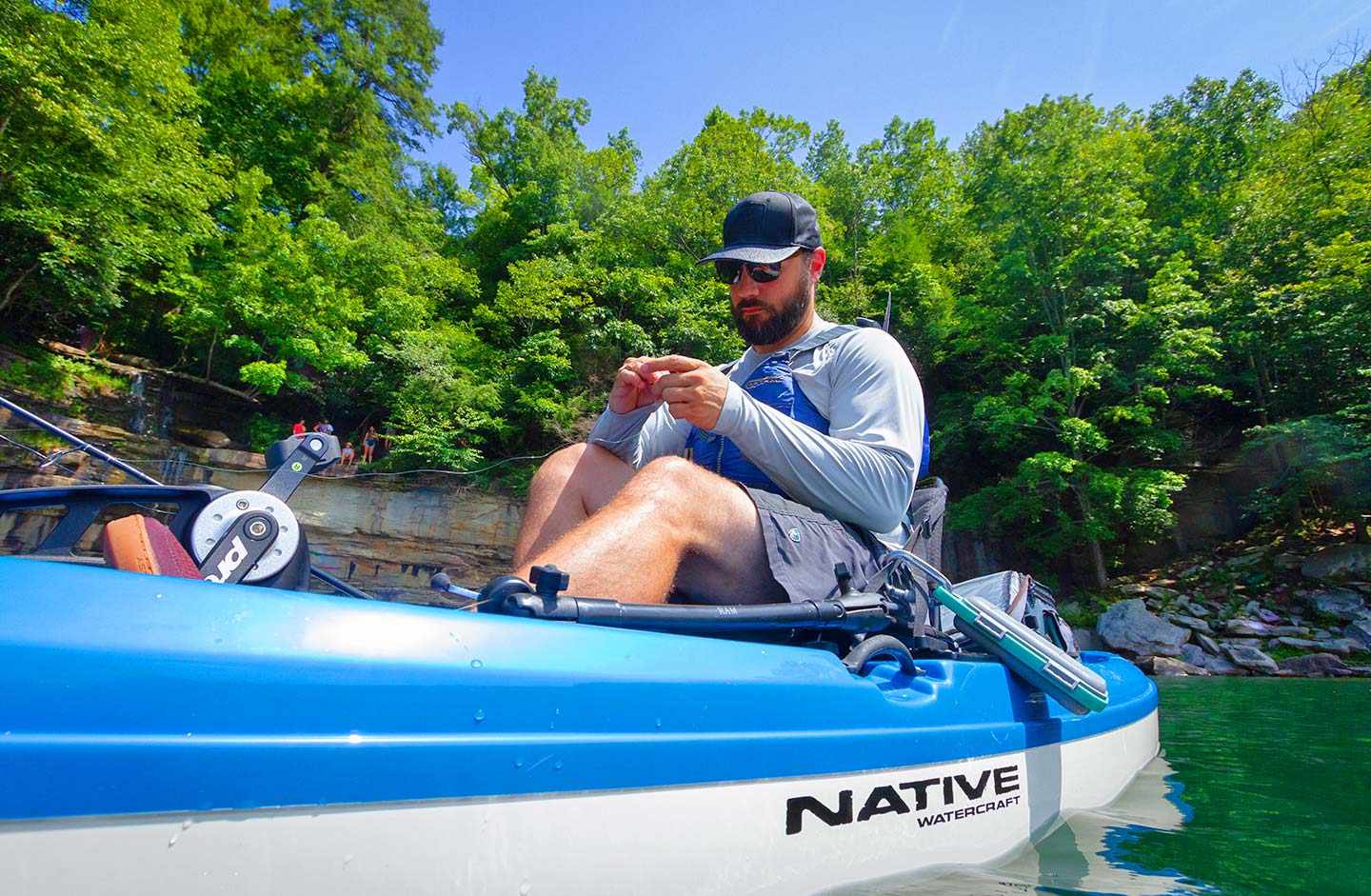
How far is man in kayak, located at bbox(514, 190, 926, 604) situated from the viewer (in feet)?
4.23

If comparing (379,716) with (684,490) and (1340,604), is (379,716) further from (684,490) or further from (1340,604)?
(1340,604)

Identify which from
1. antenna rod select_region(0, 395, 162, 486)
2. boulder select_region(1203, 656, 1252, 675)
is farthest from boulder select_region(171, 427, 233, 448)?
boulder select_region(1203, 656, 1252, 675)

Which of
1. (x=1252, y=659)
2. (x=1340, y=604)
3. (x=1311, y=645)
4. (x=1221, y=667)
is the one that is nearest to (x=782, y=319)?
(x=1221, y=667)

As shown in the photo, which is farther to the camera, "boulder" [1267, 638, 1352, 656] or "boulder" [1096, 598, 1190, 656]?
"boulder" [1096, 598, 1190, 656]

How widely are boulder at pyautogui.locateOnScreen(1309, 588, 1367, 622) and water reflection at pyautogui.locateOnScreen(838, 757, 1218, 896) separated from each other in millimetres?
13919

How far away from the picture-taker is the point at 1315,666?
10117mm

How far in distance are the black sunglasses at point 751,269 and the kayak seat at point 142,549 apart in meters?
1.40

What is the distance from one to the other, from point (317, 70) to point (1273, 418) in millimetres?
29443

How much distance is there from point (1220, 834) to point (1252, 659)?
11.9 metres

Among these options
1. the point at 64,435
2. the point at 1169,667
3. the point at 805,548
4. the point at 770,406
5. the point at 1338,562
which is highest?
the point at 1338,562

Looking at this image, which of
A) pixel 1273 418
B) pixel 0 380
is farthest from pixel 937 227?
pixel 0 380

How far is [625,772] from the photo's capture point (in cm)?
85

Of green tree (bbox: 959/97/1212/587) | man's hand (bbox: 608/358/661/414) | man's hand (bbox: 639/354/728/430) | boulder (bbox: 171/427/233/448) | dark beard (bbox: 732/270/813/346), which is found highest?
green tree (bbox: 959/97/1212/587)

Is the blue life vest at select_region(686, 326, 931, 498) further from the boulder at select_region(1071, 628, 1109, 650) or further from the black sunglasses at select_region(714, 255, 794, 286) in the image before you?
the boulder at select_region(1071, 628, 1109, 650)
